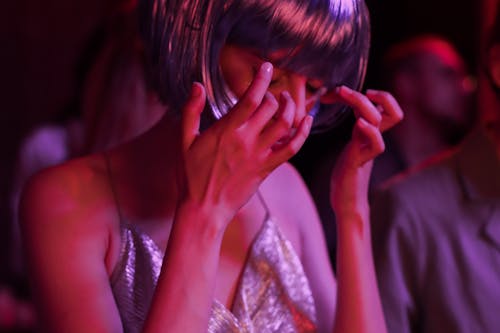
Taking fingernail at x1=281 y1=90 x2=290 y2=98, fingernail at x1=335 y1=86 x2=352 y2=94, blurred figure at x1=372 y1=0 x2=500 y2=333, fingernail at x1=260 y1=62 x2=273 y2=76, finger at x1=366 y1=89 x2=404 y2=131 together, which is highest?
fingernail at x1=260 y1=62 x2=273 y2=76

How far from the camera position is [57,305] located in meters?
1.18

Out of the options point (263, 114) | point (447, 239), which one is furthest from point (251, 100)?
point (447, 239)

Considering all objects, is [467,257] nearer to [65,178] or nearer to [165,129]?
[165,129]

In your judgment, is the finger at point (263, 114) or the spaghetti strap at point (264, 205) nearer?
the finger at point (263, 114)

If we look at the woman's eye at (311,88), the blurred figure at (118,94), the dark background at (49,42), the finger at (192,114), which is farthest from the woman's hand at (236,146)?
the dark background at (49,42)

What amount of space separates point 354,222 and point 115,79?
3.71 feet

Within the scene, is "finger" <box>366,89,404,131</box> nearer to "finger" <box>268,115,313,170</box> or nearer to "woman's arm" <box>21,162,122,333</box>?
"finger" <box>268,115,313,170</box>

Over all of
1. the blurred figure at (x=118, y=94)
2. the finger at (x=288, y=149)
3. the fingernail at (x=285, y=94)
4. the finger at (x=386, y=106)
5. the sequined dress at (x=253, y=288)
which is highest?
the blurred figure at (x=118, y=94)

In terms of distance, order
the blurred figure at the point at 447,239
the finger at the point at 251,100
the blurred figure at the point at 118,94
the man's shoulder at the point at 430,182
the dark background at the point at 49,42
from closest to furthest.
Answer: the finger at the point at 251,100 < the blurred figure at the point at 447,239 < the man's shoulder at the point at 430,182 < the blurred figure at the point at 118,94 < the dark background at the point at 49,42

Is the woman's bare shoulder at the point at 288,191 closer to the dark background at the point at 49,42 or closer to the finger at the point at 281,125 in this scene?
the finger at the point at 281,125

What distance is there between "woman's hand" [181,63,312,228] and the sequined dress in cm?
23

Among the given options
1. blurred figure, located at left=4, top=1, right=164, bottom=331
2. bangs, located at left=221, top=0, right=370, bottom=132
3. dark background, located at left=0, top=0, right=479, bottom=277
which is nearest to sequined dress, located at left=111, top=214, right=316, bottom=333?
bangs, located at left=221, top=0, right=370, bottom=132

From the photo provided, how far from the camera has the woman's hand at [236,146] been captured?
1082mm

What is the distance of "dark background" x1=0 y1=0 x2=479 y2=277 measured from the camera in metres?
4.44
